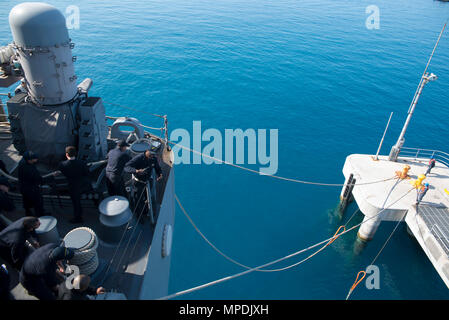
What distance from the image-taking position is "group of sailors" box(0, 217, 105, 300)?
537 cm

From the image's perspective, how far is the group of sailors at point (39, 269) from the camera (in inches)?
211

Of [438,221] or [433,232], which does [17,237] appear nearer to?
[433,232]

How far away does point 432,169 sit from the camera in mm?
16938

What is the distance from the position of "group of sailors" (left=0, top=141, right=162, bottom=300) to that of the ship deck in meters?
A: 0.41

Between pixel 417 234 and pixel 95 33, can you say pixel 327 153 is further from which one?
pixel 95 33

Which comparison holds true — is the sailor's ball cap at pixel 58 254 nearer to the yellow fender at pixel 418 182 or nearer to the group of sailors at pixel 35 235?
the group of sailors at pixel 35 235

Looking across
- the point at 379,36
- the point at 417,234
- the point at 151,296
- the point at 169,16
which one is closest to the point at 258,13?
the point at 169,16

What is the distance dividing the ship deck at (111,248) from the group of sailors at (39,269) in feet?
2.29

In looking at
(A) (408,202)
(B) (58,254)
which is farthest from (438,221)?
(B) (58,254)

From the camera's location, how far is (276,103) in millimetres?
26656

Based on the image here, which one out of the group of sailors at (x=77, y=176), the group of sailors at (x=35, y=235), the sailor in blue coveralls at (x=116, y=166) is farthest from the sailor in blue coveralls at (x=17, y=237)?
the sailor in blue coveralls at (x=116, y=166)

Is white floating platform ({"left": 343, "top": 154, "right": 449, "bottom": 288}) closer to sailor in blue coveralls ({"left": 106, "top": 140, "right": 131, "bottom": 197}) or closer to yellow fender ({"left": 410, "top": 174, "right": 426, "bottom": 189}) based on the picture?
yellow fender ({"left": 410, "top": 174, "right": 426, "bottom": 189})

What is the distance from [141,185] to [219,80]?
22772mm
